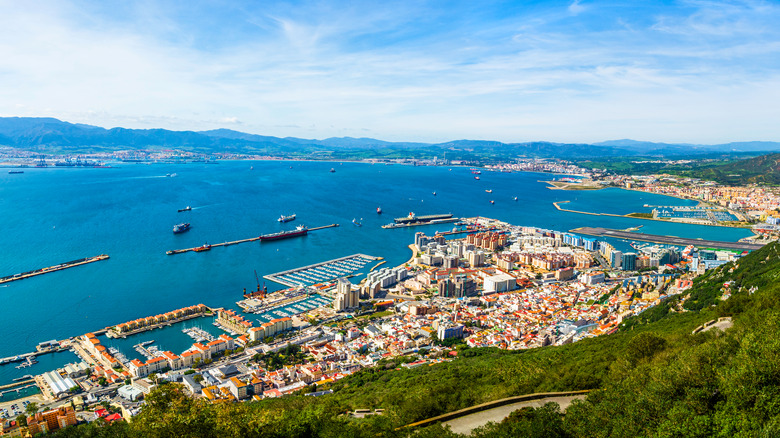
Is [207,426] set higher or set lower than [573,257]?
higher

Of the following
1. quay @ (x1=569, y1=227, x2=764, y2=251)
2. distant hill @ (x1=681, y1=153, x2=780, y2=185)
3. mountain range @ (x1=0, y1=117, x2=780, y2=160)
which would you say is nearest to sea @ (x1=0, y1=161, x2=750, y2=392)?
quay @ (x1=569, y1=227, x2=764, y2=251)

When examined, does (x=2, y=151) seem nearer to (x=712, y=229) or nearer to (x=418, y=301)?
(x=418, y=301)

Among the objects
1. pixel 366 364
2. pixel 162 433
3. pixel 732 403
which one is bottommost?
pixel 366 364

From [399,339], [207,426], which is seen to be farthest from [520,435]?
[399,339]

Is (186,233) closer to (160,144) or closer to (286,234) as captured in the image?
(286,234)

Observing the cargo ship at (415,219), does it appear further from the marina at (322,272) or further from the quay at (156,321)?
the quay at (156,321)

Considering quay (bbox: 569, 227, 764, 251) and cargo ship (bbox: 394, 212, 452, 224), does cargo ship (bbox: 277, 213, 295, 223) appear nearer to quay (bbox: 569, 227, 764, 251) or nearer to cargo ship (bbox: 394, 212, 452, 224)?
cargo ship (bbox: 394, 212, 452, 224)

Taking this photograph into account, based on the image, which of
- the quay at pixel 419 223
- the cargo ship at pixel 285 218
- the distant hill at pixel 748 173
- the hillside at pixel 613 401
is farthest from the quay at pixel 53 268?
the distant hill at pixel 748 173
